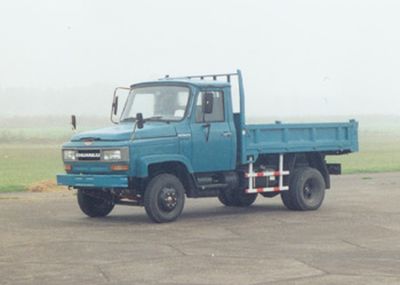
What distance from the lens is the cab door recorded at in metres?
19.1

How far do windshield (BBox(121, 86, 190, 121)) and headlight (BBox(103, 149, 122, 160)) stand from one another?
1404 mm

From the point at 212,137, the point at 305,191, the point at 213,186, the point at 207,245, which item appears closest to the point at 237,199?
the point at 305,191

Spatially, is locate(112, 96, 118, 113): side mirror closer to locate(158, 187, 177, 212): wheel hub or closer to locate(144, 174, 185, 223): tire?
locate(144, 174, 185, 223): tire

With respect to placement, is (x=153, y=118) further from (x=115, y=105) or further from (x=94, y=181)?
(x=94, y=181)

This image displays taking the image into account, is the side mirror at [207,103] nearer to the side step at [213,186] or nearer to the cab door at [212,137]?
the cab door at [212,137]

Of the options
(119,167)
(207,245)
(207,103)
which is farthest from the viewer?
(207,103)

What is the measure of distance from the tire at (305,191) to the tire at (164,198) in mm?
3365

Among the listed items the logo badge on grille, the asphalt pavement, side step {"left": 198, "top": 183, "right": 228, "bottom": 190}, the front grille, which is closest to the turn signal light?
the front grille

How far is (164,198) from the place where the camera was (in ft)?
60.0

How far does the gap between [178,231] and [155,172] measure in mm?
1744

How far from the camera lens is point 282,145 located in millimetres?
20609

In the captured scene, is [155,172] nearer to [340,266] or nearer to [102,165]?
[102,165]

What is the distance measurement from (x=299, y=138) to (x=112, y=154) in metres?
4.87

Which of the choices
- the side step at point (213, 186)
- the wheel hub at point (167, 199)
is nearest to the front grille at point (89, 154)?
the wheel hub at point (167, 199)
